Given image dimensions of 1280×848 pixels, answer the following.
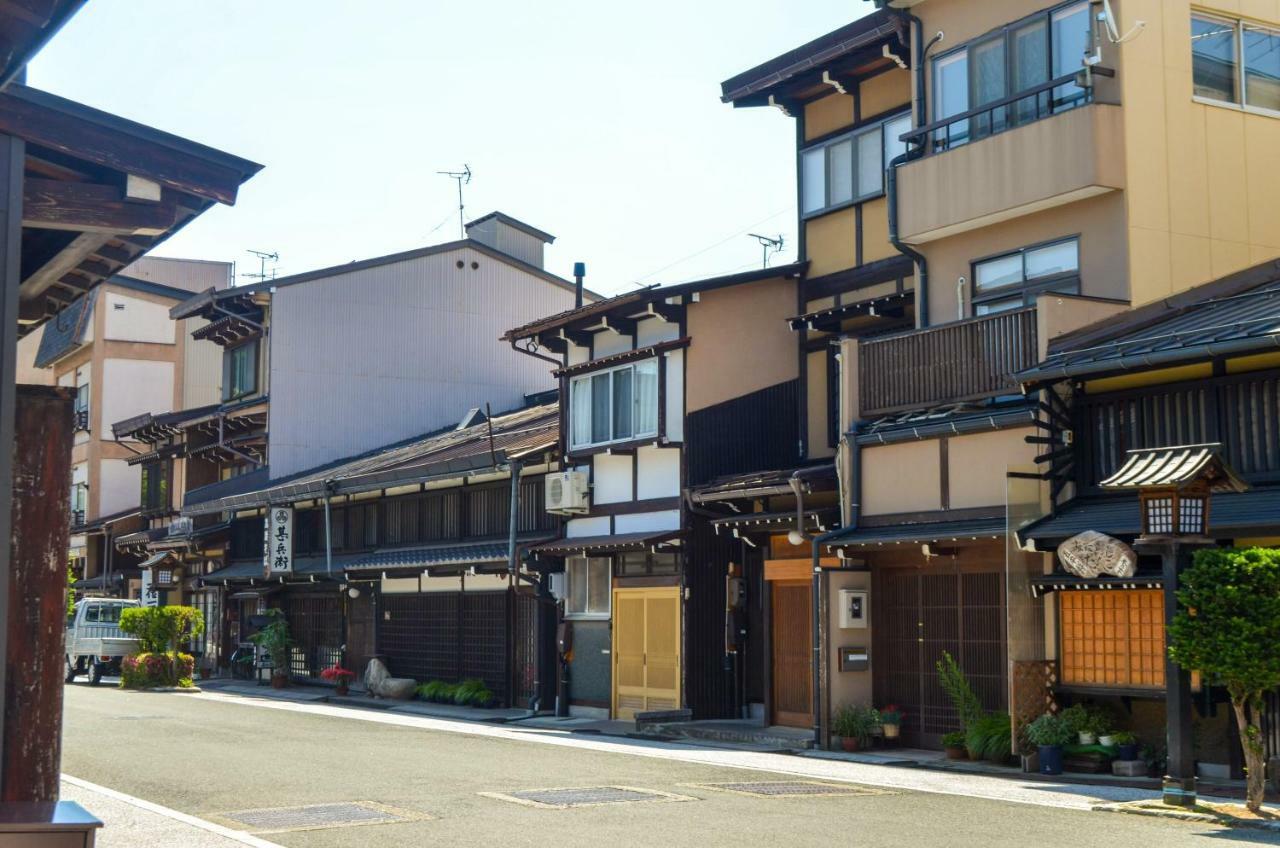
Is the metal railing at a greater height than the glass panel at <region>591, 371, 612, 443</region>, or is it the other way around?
the metal railing

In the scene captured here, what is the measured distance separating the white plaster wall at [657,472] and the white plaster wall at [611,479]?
1.18ft

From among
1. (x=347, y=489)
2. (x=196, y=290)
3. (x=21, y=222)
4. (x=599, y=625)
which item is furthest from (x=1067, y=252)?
(x=196, y=290)

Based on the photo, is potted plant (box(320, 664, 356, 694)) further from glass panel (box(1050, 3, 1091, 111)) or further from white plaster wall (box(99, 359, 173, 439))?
white plaster wall (box(99, 359, 173, 439))

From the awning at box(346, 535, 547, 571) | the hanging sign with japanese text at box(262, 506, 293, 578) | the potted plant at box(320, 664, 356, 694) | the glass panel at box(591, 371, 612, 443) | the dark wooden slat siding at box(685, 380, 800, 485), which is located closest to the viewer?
the dark wooden slat siding at box(685, 380, 800, 485)

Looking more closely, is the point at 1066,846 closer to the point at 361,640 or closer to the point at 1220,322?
the point at 1220,322

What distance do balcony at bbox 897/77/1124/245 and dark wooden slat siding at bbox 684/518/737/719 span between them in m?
6.66

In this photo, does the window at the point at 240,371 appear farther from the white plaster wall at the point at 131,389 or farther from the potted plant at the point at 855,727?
the potted plant at the point at 855,727

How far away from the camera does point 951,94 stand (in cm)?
2142

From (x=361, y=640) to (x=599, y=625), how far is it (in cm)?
1065

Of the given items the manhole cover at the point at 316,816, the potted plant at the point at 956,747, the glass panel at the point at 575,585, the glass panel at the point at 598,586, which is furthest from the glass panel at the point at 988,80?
the manhole cover at the point at 316,816

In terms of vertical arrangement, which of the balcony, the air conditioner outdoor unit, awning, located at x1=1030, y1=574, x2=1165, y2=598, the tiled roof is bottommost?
awning, located at x1=1030, y1=574, x2=1165, y2=598

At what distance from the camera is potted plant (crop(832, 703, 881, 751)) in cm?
2006

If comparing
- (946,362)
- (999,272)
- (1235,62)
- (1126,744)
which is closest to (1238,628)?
(1126,744)

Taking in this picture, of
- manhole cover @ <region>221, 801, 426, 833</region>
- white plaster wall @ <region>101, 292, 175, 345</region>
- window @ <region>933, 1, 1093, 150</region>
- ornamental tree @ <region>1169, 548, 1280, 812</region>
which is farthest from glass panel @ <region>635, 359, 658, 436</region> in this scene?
white plaster wall @ <region>101, 292, 175, 345</region>
